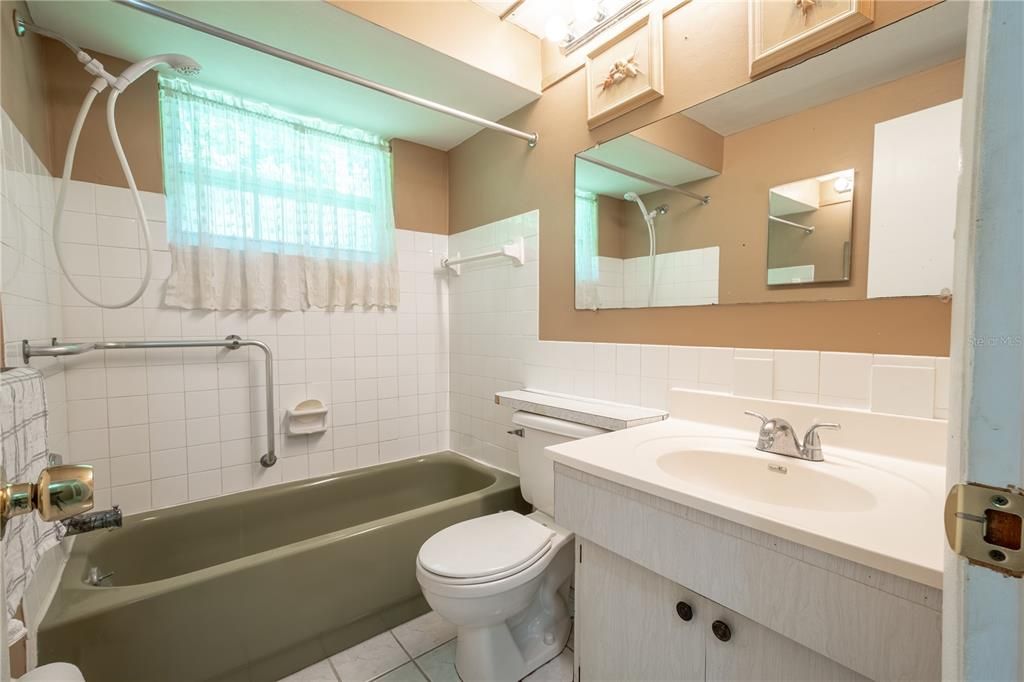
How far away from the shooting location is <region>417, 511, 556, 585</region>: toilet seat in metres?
1.29

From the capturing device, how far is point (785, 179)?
4.08ft

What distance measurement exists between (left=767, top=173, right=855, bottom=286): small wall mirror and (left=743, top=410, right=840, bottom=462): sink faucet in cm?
40

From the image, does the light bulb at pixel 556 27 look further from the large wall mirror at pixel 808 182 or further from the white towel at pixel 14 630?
the white towel at pixel 14 630

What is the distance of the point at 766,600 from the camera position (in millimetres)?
753

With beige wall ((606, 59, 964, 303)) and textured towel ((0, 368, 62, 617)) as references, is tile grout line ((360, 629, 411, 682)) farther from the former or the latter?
beige wall ((606, 59, 964, 303))

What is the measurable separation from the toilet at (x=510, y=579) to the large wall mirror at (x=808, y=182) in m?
0.70

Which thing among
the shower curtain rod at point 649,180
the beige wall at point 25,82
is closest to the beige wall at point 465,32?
the shower curtain rod at point 649,180

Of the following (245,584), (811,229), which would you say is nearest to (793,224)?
(811,229)

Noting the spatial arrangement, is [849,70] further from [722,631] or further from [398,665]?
[398,665]

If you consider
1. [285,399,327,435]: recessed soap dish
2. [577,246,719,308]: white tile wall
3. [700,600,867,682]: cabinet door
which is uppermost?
[577,246,719,308]: white tile wall

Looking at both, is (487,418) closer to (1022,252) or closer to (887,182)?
(887,182)

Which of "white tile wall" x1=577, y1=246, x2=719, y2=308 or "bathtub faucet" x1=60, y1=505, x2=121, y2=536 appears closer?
"bathtub faucet" x1=60, y1=505, x2=121, y2=536

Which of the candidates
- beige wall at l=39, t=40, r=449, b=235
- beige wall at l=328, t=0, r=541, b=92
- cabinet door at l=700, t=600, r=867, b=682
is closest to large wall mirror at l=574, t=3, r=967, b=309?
beige wall at l=328, t=0, r=541, b=92

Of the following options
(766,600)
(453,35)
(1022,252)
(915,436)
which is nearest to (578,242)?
(453,35)
